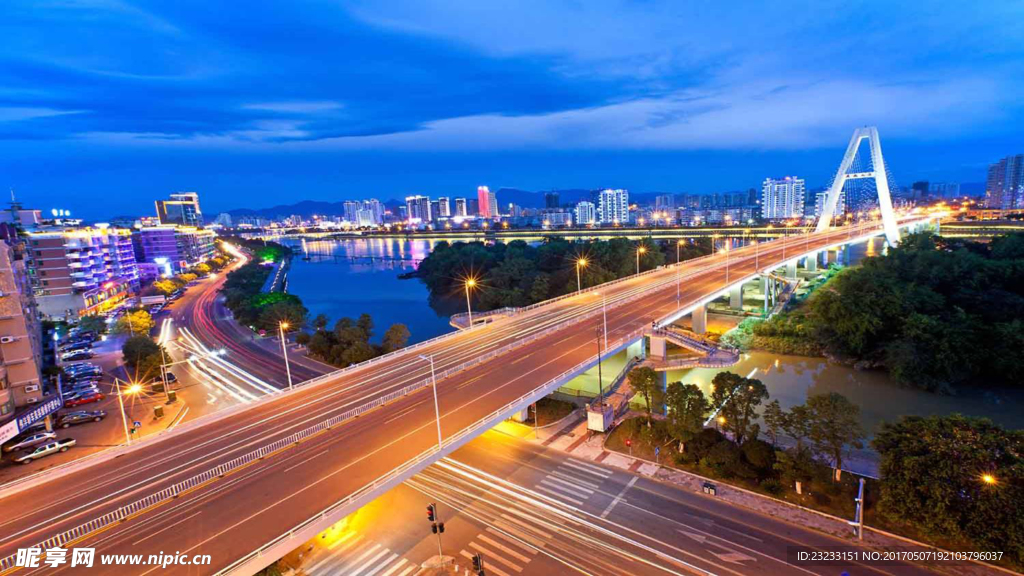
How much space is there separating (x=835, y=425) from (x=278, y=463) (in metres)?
21.9

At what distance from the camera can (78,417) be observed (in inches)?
1184

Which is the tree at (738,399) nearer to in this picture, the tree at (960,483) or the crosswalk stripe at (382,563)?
the tree at (960,483)

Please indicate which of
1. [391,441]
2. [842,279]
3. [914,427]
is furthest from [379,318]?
[914,427]

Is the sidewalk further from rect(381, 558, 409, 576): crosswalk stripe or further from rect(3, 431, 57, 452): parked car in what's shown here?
rect(3, 431, 57, 452): parked car

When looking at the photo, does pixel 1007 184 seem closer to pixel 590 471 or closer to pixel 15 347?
pixel 590 471

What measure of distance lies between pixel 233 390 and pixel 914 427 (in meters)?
40.7

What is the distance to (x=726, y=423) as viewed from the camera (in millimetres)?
22922

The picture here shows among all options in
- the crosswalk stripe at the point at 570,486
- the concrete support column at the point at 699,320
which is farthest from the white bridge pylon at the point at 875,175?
the crosswalk stripe at the point at 570,486

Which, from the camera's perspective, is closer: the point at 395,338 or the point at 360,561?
the point at 360,561

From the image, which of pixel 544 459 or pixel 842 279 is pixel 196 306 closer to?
pixel 544 459

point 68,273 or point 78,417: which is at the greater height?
point 68,273

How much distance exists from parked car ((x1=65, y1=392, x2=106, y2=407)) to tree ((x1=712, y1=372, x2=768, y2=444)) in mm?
41842

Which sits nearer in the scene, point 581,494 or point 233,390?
point 581,494

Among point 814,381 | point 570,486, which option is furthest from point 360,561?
point 814,381
